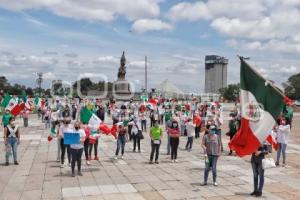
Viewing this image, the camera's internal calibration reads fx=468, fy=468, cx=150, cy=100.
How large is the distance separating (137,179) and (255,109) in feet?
13.7

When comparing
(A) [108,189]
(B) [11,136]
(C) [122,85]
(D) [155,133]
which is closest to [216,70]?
(C) [122,85]

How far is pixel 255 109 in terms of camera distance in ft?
34.6

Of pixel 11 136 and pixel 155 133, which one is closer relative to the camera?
pixel 11 136

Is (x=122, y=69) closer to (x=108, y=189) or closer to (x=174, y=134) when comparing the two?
(x=174, y=134)

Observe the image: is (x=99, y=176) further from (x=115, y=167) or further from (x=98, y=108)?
(x=98, y=108)

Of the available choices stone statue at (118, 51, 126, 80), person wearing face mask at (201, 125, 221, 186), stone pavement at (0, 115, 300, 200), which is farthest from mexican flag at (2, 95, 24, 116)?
stone statue at (118, 51, 126, 80)

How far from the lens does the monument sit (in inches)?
3004

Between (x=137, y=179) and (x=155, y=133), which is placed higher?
(x=155, y=133)

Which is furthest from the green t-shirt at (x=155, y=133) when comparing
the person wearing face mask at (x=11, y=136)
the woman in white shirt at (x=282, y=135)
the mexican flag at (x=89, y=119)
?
the person wearing face mask at (x=11, y=136)

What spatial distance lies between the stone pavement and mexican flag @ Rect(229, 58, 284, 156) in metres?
1.52

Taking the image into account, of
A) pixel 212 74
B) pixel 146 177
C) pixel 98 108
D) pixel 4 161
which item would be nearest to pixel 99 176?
pixel 146 177

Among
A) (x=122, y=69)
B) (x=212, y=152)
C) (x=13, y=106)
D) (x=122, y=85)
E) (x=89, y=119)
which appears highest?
(x=122, y=69)

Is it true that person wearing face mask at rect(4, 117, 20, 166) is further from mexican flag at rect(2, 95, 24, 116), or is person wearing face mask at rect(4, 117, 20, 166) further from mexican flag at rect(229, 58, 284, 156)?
mexican flag at rect(229, 58, 284, 156)

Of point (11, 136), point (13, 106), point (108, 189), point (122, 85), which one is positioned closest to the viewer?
point (108, 189)
